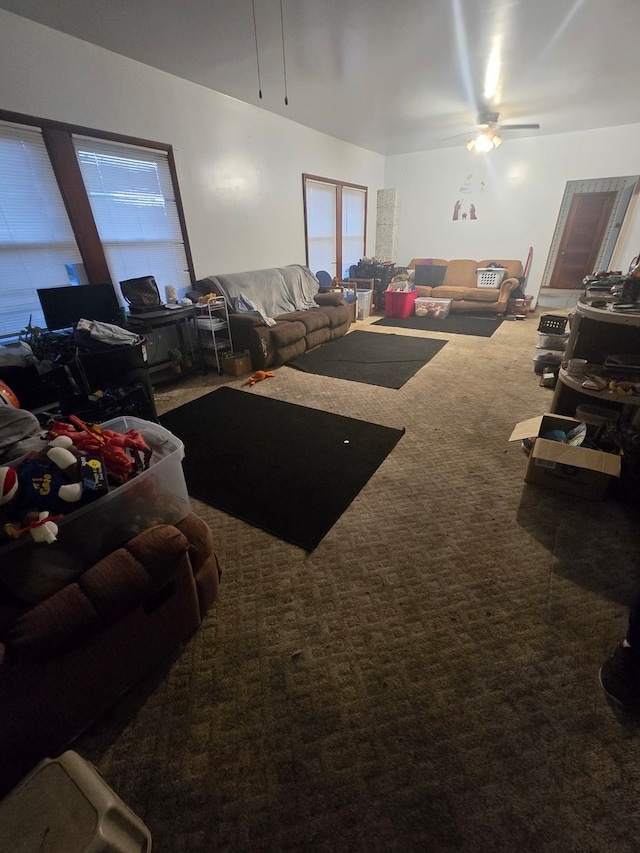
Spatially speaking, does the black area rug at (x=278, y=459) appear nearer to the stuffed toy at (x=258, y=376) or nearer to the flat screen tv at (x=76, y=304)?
the stuffed toy at (x=258, y=376)

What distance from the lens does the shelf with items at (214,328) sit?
3545 mm

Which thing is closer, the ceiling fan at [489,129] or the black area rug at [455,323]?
the ceiling fan at [489,129]

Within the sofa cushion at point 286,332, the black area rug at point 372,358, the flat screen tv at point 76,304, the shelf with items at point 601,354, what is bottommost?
the black area rug at point 372,358

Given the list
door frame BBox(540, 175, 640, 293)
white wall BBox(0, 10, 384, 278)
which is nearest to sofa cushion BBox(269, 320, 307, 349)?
white wall BBox(0, 10, 384, 278)

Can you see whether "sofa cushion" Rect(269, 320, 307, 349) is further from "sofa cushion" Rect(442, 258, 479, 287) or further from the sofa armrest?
"sofa cushion" Rect(442, 258, 479, 287)

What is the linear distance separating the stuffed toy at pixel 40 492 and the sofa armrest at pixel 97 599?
0.16 metres

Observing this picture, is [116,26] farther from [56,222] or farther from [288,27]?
[56,222]

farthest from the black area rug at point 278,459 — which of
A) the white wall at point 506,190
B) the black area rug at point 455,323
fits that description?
the white wall at point 506,190

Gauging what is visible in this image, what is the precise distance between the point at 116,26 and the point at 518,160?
620cm

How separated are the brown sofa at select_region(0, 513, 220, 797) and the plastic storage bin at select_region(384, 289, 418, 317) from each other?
18.3 feet

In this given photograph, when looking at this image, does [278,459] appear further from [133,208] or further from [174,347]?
[133,208]

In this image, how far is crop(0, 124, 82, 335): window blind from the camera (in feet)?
8.14

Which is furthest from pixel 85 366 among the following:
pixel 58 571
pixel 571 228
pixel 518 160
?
pixel 571 228

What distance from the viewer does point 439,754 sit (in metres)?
0.98
